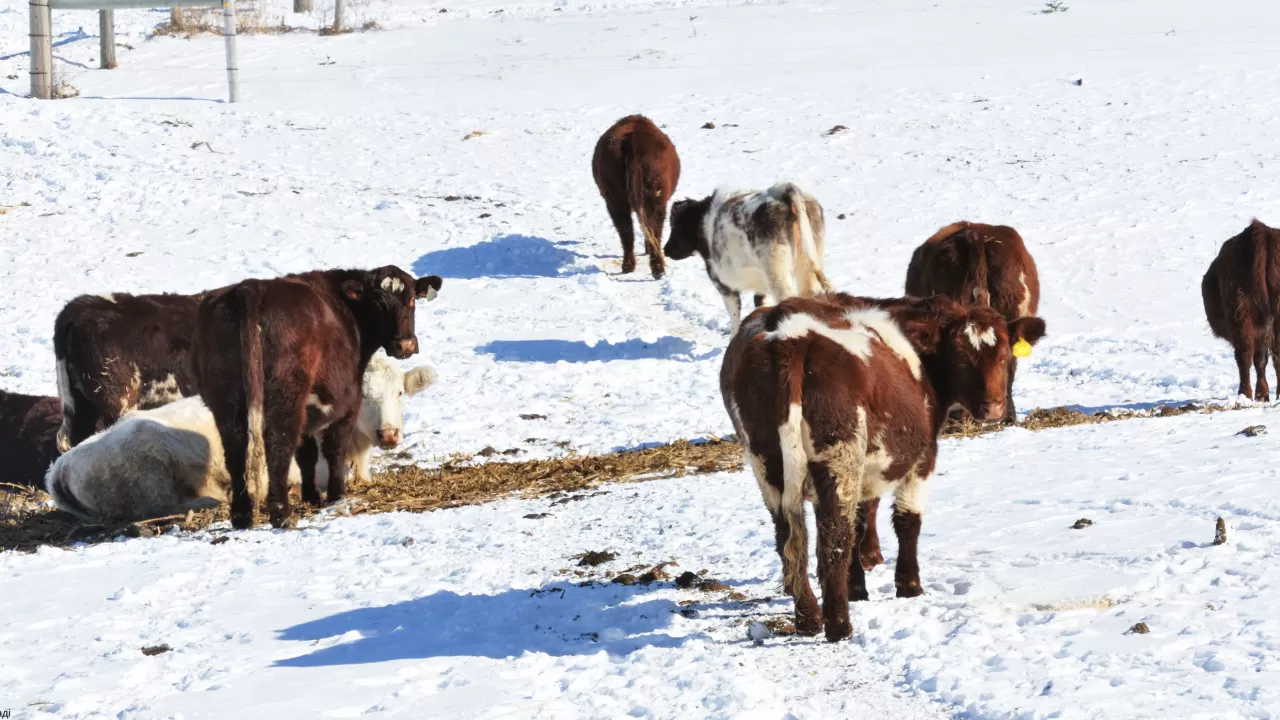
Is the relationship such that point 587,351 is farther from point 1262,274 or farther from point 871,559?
point 871,559

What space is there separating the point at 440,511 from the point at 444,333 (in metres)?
6.44

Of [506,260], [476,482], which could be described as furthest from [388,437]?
[506,260]

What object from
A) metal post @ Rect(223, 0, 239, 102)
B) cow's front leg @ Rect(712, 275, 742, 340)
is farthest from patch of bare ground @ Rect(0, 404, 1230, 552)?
metal post @ Rect(223, 0, 239, 102)

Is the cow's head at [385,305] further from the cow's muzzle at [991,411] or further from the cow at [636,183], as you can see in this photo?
the cow at [636,183]

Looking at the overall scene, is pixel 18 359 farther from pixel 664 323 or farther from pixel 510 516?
pixel 510 516

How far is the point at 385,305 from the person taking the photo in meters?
9.55

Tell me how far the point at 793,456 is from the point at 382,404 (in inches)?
206

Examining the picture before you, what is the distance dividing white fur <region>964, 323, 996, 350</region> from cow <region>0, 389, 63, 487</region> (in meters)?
7.62

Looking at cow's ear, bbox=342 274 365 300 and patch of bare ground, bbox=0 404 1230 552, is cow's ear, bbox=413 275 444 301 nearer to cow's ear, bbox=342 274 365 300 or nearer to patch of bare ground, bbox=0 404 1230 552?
cow's ear, bbox=342 274 365 300

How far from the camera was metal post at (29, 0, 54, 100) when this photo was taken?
2250cm

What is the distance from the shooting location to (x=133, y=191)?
18734 millimetres

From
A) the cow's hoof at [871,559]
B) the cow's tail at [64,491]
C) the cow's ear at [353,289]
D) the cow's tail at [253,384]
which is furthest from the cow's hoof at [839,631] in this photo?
the cow's tail at [64,491]

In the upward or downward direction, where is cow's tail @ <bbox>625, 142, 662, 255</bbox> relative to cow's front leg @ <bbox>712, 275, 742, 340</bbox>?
upward

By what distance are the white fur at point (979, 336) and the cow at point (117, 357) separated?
7129 mm
